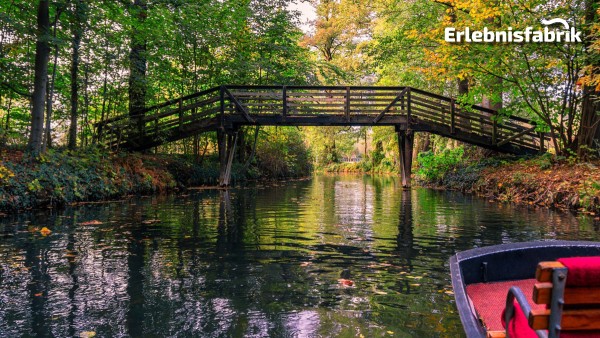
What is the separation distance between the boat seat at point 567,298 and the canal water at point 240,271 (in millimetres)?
1763

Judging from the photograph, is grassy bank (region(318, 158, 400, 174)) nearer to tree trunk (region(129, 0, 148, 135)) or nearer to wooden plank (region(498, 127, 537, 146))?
wooden plank (region(498, 127, 537, 146))

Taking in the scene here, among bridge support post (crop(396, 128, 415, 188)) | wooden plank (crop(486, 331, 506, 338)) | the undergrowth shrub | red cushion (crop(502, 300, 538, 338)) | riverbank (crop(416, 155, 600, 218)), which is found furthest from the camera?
the undergrowth shrub

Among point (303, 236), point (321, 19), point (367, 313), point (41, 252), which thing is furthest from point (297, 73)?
point (321, 19)

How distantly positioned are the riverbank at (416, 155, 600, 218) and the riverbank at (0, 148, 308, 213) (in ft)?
40.2

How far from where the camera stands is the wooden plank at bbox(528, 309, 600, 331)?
203 centimetres

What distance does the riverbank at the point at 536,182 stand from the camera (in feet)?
38.2

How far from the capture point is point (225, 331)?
3.74m

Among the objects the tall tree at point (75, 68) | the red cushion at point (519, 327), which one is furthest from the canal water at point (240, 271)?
the tall tree at point (75, 68)

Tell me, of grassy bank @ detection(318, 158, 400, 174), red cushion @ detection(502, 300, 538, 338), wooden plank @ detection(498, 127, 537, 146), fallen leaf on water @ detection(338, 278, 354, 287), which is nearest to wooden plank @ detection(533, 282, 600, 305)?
red cushion @ detection(502, 300, 538, 338)

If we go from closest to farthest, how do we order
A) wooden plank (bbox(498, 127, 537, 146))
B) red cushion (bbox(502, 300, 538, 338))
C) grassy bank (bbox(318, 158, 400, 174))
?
red cushion (bbox(502, 300, 538, 338)) → wooden plank (bbox(498, 127, 537, 146)) → grassy bank (bbox(318, 158, 400, 174))

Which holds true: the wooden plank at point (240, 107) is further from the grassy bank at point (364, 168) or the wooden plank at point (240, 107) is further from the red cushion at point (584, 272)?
the grassy bank at point (364, 168)

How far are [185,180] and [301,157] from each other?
17200mm

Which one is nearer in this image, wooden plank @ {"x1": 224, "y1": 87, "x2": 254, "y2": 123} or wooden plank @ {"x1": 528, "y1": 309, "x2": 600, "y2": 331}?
wooden plank @ {"x1": 528, "y1": 309, "x2": 600, "y2": 331}

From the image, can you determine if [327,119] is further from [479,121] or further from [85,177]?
[85,177]
